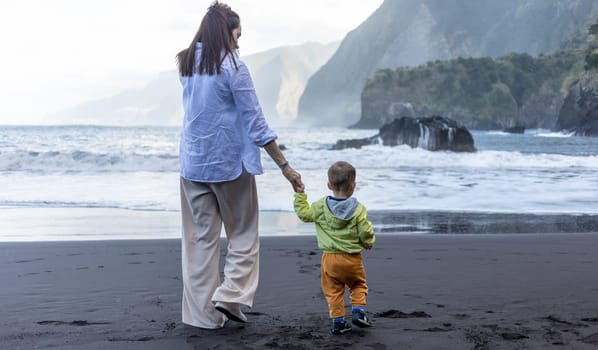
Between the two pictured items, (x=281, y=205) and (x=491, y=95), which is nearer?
(x=281, y=205)

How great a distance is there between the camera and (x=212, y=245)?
3654mm

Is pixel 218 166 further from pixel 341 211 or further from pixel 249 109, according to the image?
pixel 341 211

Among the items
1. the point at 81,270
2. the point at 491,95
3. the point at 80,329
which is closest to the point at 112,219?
the point at 81,270

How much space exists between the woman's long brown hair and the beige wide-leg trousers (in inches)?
24.0

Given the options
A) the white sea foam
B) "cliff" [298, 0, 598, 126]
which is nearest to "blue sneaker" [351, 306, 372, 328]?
the white sea foam

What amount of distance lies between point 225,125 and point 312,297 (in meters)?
1.48

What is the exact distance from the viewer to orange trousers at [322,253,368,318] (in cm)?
352

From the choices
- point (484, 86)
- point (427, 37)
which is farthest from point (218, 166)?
point (427, 37)

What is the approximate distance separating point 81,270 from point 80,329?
1783 millimetres

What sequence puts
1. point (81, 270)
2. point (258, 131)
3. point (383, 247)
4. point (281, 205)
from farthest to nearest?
point (281, 205), point (383, 247), point (81, 270), point (258, 131)

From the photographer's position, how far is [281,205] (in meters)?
10.1

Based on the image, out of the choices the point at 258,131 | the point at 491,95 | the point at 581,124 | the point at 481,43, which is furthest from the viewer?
the point at 481,43

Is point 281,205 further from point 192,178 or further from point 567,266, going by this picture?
point 192,178

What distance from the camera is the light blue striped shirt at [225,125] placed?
3.45 metres
